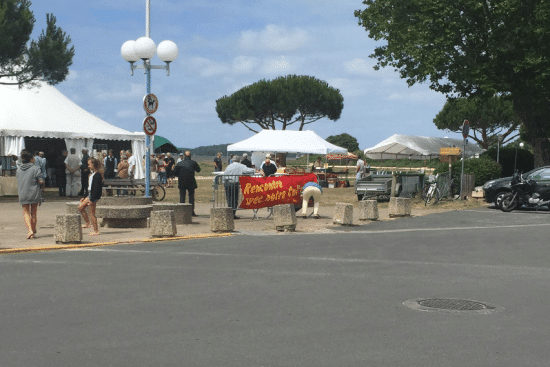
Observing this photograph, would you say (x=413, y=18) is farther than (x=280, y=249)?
Yes

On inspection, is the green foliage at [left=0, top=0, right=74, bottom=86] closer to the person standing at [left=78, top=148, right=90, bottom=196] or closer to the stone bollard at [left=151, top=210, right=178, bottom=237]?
the person standing at [left=78, top=148, right=90, bottom=196]

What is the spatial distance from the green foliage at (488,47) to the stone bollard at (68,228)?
1988cm

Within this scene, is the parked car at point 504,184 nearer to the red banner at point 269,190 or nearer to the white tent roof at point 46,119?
the red banner at point 269,190

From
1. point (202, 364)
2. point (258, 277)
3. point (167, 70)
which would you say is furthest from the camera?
point (167, 70)

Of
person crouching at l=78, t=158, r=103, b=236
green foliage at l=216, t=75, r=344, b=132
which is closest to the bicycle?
→ person crouching at l=78, t=158, r=103, b=236

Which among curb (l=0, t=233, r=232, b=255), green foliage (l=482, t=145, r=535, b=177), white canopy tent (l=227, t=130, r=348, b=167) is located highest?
white canopy tent (l=227, t=130, r=348, b=167)

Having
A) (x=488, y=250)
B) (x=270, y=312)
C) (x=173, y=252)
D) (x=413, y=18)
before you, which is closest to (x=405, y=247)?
(x=488, y=250)

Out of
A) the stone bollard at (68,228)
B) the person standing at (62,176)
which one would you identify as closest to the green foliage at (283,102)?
the person standing at (62,176)

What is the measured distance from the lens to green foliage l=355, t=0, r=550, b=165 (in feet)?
88.6

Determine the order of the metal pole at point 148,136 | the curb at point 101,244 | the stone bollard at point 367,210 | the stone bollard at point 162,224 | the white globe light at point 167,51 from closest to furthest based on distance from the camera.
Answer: the curb at point 101,244 → the stone bollard at point 162,224 → the metal pole at point 148,136 → the white globe light at point 167,51 → the stone bollard at point 367,210

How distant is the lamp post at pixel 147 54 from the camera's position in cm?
1688

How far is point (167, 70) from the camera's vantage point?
58.2ft

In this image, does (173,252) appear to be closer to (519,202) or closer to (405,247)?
(405,247)

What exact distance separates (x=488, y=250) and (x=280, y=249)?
3663 mm
